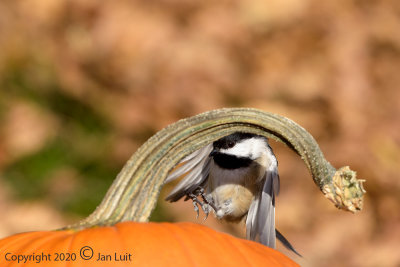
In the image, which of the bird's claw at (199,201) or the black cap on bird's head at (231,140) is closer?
the bird's claw at (199,201)

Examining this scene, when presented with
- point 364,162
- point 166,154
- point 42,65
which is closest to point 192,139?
point 166,154

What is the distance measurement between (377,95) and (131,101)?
Answer: 1187mm

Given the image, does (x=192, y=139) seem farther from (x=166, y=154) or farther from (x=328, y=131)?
(x=328, y=131)

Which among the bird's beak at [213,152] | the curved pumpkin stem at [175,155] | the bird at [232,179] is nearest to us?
the curved pumpkin stem at [175,155]

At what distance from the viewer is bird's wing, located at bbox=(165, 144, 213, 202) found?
6.59ft

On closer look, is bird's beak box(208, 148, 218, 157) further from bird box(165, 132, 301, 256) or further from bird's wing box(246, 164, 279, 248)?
bird's wing box(246, 164, 279, 248)

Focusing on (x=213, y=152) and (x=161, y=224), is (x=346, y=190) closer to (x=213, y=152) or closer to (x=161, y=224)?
(x=161, y=224)

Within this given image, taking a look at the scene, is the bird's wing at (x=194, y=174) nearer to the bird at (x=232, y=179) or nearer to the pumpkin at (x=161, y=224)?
the bird at (x=232, y=179)

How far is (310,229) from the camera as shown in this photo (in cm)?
306

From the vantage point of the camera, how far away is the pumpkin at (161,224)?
1.12 m

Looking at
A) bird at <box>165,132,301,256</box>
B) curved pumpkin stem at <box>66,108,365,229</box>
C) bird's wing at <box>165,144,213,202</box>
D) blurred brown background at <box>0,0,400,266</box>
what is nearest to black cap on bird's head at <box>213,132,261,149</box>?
bird at <box>165,132,301,256</box>

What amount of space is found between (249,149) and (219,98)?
0.88 metres

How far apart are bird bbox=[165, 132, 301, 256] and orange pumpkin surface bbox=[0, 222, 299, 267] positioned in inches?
27.3

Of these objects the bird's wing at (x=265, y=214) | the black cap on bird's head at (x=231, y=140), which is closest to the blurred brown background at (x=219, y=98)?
the black cap on bird's head at (x=231, y=140)
